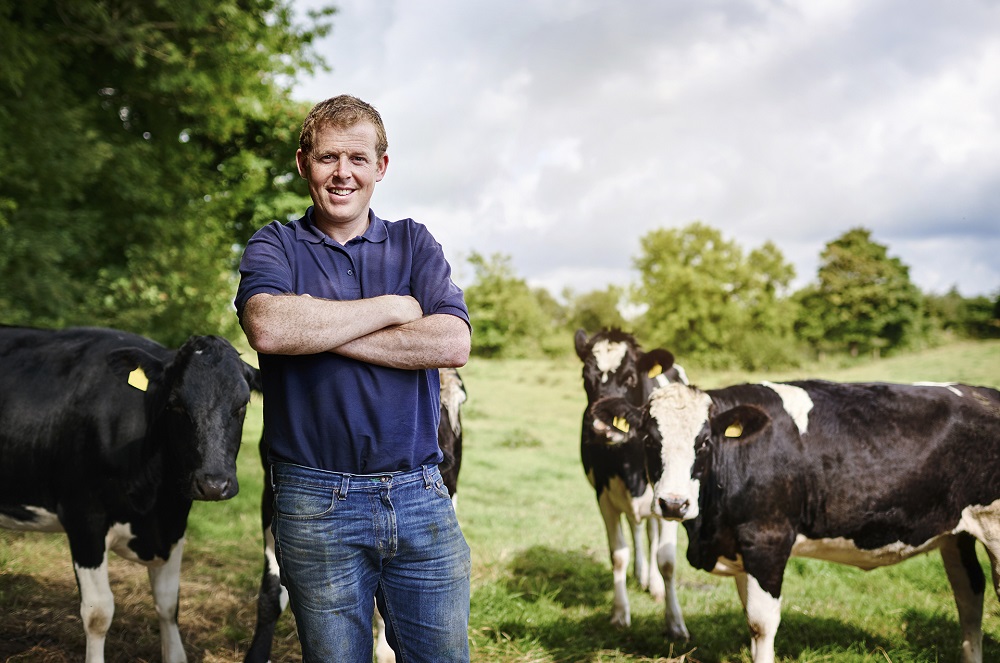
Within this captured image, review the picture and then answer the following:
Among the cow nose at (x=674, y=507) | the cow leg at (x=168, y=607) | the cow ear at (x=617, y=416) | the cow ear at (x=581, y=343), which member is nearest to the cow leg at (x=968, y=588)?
the cow nose at (x=674, y=507)

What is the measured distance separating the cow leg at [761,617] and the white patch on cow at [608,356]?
238 cm

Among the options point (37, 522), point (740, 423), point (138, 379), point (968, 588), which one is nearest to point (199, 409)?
point (138, 379)

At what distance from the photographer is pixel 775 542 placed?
4066mm

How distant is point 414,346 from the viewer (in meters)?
2.21

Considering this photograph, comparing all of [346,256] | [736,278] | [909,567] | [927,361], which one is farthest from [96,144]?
[736,278]

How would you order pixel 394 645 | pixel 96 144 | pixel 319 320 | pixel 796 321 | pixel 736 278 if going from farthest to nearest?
pixel 796 321
pixel 736 278
pixel 96 144
pixel 394 645
pixel 319 320

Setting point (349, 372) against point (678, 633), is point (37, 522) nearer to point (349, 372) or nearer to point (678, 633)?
point (349, 372)

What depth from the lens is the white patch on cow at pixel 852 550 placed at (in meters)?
4.24

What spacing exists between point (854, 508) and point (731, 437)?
806 millimetres

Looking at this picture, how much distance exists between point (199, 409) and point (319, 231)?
1787mm

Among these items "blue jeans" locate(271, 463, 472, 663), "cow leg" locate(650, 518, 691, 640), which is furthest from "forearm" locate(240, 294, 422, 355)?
"cow leg" locate(650, 518, 691, 640)

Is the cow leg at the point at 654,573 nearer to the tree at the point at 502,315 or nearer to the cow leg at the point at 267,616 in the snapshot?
the cow leg at the point at 267,616

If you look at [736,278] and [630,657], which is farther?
[736,278]

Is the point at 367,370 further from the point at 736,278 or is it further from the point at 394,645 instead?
the point at 736,278
